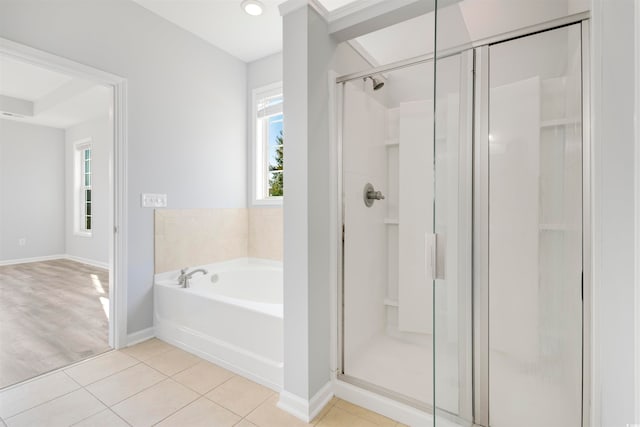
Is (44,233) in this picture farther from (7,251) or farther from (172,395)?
(172,395)

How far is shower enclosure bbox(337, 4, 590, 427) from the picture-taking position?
3.22 feet

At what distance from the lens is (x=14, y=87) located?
415 centimetres

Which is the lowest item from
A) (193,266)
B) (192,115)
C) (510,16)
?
(193,266)

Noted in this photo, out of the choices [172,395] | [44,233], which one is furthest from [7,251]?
[172,395]

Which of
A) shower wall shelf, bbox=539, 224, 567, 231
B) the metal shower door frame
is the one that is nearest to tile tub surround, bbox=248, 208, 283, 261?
the metal shower door frame

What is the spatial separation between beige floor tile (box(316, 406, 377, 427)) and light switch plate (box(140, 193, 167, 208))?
205 cm

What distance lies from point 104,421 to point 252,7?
9.50ft

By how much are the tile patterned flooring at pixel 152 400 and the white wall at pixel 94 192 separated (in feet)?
12.3

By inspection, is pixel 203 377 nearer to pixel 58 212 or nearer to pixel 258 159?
pixel 258 159

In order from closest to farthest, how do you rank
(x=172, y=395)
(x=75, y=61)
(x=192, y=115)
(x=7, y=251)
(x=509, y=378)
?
(x=509, y=378), (x=172, y=395), (x=75, y=61), (x=192, y=115), (x=7, y=251)

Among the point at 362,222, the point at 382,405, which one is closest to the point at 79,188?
the point at 362,222

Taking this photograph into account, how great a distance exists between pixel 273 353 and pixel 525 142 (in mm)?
1769

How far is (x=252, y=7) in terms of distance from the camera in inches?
90.7

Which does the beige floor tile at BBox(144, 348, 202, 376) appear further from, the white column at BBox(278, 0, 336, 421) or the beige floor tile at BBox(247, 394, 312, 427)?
the white column at BBox(278, 0, 336, 421)
